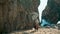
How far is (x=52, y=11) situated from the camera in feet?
91.7

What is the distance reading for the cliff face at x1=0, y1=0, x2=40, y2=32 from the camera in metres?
7.49

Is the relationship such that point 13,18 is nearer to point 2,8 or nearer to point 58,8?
point 2,8

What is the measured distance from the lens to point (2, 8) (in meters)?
7.43

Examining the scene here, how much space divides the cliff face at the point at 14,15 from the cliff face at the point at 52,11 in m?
17.2

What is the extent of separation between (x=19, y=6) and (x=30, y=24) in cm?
252

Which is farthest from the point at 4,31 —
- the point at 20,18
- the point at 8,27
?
the point at 20,18

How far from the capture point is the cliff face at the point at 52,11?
27361mm

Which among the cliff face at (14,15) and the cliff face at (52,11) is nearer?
the cliff face at (14,15)

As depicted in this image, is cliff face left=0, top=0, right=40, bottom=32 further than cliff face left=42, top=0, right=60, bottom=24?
No

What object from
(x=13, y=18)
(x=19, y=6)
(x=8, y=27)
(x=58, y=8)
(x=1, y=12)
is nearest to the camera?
(x=1, y=12)

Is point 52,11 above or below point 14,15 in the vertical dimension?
below

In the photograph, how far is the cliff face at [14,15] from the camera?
24.6 feet

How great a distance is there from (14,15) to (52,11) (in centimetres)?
2029

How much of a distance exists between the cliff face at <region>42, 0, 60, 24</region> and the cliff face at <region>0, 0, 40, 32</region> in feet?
56.4
